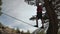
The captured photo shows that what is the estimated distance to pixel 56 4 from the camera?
916cm

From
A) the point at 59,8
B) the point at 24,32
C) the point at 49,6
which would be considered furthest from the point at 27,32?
the point at 49,6

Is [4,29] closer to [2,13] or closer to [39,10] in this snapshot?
[2,13]

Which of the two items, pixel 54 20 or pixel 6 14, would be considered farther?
pixel 6 14

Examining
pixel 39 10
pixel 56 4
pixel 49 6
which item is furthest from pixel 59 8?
pixel 49 6

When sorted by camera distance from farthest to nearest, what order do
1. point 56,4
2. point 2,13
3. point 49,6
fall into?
point 2,13
point 56,4
point 49,6

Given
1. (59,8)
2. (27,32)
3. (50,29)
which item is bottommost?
(27,32)

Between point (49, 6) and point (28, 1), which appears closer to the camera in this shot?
point (49, 6)

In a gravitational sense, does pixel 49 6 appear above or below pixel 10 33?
above

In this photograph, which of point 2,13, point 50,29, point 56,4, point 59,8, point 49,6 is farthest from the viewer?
point 2,13

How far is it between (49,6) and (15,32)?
11.2 ft

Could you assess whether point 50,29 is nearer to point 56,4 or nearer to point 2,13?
point 56,4

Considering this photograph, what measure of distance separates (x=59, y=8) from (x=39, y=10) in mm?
1736

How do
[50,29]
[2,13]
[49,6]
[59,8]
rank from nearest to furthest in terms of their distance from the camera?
[49,6]
[50,29]
[59,8]
[2,13]

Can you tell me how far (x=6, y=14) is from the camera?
11250 mm
